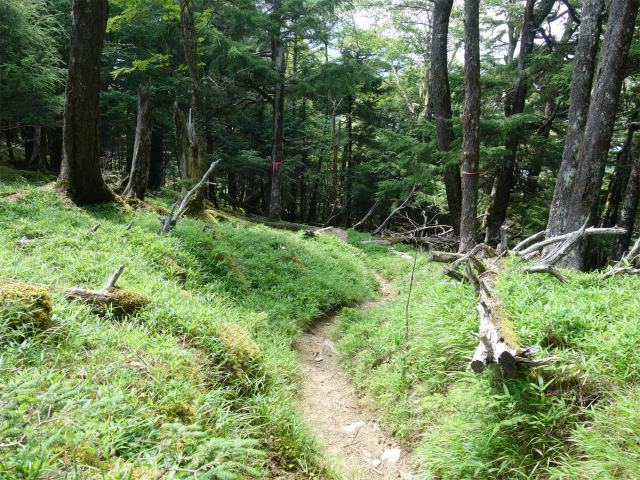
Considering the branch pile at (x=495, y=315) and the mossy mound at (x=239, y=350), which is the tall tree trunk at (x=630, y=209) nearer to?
the branch pile at (x=495, y=315)

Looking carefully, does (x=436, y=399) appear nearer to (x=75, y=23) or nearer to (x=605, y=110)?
(x=605, y=110)

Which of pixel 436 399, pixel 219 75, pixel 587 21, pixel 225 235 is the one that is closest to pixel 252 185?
pixel 219 75

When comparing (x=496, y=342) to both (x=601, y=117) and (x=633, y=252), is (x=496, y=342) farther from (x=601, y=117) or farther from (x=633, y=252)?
(x=601, y=117)

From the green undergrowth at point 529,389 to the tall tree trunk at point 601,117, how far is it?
319cm

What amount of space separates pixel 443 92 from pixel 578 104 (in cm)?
304

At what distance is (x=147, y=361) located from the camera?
8.11ft

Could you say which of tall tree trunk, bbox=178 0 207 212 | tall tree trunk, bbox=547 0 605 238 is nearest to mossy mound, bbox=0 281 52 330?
tall tree trunk, bbox=178 0 207 212

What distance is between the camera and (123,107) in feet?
45.4

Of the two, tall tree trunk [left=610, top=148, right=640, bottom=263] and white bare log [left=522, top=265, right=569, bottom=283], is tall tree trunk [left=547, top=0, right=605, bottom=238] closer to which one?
tall tree trunk [left=610, top=148, right=640, bottom=263]

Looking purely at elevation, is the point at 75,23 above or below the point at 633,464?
above

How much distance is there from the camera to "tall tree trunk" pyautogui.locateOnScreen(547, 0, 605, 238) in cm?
645

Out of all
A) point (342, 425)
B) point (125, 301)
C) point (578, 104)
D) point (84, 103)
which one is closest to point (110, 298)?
point (125, 301)

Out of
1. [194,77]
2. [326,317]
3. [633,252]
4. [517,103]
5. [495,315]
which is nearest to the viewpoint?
[495,315]

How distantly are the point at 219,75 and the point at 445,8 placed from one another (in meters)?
9.31
